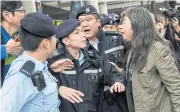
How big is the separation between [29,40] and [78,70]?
89 centimetres

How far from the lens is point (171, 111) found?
8.45ft

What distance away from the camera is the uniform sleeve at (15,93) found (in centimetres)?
176

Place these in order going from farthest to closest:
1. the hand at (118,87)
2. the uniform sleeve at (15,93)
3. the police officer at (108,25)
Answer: the police officer at (108,25), the hand at (118,87), the uniform sleeve at (15,93)

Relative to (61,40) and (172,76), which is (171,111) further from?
(61,40)

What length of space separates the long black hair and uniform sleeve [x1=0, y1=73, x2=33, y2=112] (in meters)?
1.15

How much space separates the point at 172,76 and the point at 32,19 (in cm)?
128

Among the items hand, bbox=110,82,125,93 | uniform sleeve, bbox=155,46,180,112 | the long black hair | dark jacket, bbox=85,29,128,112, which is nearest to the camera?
uniform sleeve, bbox=155,46,180,112

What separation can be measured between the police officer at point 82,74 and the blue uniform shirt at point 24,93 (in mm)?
603

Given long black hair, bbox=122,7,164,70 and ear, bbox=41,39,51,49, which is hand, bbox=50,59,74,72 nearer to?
ear, bbox=41,39,51,49

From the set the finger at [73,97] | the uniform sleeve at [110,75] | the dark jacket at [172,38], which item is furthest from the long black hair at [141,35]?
the dark jacket at [172,38]

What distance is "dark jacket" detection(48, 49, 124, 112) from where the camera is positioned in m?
2.70

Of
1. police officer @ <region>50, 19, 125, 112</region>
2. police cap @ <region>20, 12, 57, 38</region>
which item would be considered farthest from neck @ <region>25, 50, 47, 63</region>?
police officer @ <region>50, 19, 125, 112</region>

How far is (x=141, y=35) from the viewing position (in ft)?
8.63

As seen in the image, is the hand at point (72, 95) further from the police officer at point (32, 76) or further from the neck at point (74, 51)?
the neck at point (74, 51)
